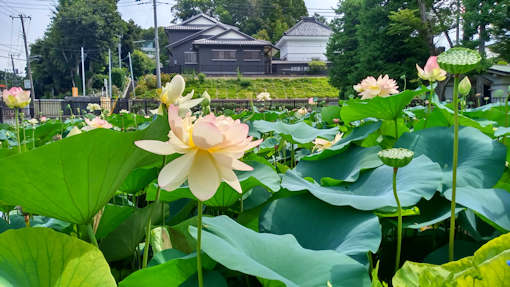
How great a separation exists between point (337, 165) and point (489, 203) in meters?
0.31

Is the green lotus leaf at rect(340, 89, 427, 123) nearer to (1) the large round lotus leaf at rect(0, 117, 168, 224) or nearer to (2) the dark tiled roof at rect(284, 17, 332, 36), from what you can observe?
(1) the large round lotus leaf at rect(0, 117, 168, 224)

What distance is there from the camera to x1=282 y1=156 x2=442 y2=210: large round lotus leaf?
422 millimetres

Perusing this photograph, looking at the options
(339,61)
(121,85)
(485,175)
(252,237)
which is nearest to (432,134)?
(485,175)

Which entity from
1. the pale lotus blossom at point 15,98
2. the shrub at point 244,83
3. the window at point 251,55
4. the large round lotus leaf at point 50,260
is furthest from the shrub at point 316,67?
the large round lotus leaf at point 50,260

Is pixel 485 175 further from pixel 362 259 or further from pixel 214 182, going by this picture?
pixel 214 182

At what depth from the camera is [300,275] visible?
0.32 meters

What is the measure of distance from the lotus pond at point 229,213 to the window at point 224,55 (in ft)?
62.7

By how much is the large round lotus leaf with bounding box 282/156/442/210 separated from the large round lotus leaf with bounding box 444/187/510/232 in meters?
0.03

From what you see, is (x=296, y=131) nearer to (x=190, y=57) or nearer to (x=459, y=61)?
(x=459, y=61)

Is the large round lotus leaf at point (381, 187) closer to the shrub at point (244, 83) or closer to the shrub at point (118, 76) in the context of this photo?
the shrub at point (244, 83)

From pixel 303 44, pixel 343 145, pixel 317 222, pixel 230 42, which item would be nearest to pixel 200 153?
pixel 317 222

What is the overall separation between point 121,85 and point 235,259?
86.2 ft

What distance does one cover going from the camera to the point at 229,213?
2.08 feet

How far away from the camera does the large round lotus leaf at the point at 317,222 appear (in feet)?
1.30
